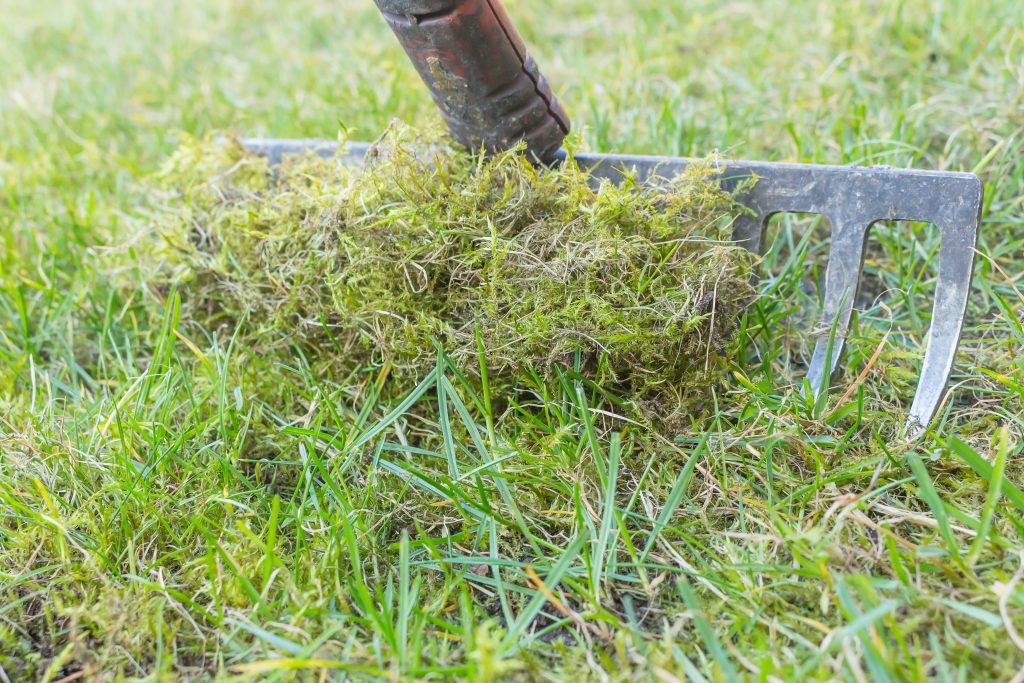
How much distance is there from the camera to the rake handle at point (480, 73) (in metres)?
1.47

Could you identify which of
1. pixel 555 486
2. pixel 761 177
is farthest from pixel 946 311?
pixel 555 486

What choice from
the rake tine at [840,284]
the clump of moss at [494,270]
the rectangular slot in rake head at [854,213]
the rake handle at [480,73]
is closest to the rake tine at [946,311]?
the rectangular slot in rake head at [854,213]

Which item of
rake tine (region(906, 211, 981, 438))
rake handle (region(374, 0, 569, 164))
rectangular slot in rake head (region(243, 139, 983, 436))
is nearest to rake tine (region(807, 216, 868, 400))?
rectangular slot in rake head (region(243, 139, 983, 436))

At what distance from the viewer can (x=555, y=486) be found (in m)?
Answer: 1.41

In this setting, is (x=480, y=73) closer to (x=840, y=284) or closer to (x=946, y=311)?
(x=840, y=284)

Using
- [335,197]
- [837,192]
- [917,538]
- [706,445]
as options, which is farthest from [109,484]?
[837,192]

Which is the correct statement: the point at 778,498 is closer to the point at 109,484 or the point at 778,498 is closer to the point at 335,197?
→ the point at 335,197

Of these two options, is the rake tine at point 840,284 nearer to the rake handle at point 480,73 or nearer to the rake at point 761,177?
the rake at point 761,177

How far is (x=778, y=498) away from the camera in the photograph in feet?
4.48

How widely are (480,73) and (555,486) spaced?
2.82 ft

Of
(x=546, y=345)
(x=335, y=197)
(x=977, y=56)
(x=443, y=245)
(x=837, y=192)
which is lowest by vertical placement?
(x=977, y=56)

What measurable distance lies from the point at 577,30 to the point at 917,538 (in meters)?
2.52

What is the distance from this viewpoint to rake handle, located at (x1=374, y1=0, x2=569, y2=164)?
4.82ft

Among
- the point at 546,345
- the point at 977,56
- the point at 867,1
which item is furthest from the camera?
the point at 867,1
